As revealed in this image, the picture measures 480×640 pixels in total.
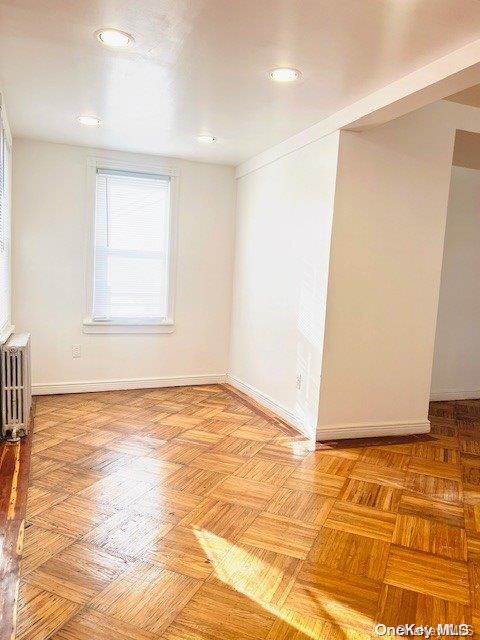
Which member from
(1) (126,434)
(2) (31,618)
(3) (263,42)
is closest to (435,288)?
(3) (263,42)

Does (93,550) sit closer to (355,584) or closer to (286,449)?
(355,584)

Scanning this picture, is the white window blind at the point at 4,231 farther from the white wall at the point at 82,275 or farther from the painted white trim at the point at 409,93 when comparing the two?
the painted white trim at the point at 409,93

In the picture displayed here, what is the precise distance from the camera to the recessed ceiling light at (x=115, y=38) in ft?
6.79

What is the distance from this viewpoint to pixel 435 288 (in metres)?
3.40

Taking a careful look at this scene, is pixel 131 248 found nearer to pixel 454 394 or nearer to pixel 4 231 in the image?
pixel 4 231

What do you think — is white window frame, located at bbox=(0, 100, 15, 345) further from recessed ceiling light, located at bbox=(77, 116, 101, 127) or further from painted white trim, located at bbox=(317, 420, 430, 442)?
painted white trim, located at bbox=(317, 420, 430, 442)

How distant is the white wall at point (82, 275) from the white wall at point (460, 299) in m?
2.03

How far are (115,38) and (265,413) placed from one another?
8.98 ft

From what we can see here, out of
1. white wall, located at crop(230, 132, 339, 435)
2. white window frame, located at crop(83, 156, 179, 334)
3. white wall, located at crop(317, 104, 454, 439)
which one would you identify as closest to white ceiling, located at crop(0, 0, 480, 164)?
white wall, located at crop(230, 132, 339, 435)

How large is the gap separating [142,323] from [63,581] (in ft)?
9.51

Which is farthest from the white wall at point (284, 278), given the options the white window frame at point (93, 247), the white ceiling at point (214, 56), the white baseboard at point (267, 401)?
the white window frame at point (93, 247)

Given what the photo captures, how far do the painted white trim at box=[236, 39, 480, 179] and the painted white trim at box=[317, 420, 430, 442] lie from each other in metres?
1.96

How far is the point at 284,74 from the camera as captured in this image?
7.88ft

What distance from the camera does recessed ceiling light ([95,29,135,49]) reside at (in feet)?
6.79
